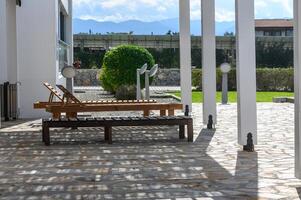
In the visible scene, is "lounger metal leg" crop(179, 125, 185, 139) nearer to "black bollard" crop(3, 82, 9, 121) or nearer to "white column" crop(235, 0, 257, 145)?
"white column" crop(235, 0, 257, 145)

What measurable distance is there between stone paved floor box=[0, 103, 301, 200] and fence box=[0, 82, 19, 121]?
348cm

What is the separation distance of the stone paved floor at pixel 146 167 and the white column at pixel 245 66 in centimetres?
42

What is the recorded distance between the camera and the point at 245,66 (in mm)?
8070

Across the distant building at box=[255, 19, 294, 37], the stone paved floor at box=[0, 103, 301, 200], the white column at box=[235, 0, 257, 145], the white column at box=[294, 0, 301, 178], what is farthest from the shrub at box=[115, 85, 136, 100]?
the distant building at box=[255, 19, 294, 37]

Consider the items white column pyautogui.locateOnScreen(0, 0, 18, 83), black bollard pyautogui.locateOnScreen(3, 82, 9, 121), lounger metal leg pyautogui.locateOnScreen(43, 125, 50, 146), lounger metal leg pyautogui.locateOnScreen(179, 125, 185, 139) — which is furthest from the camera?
white column pyautogui.locateOnScreen(0, 0, 18, 83)

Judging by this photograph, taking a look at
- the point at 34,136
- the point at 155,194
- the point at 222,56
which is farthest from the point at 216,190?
the point at 222,56

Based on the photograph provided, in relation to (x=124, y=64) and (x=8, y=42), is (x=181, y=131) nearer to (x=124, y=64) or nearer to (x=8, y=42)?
(x=8, y=42)

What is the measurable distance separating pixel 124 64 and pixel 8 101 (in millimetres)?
11385

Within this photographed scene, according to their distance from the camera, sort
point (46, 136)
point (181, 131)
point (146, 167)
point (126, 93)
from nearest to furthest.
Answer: point (146, 167)
point (46, 136)
point (181, 131)
point (126, 93)

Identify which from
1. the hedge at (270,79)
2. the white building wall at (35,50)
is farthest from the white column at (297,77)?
the hedge at (270,79)

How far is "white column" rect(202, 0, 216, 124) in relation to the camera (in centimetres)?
1145

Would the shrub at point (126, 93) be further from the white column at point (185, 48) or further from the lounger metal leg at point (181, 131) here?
the lounger metal leg at point (181, 131)

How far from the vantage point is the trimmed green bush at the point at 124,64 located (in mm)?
25125

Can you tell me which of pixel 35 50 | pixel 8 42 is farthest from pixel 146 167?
pixel 8 42
